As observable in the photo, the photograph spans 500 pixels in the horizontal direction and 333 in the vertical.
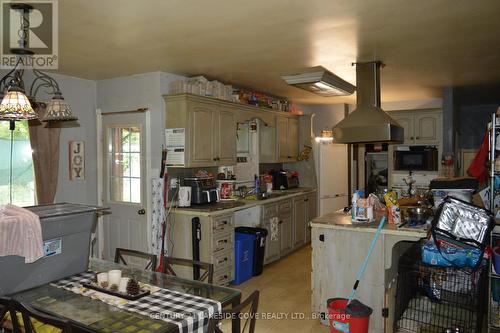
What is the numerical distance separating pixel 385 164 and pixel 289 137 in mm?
1879

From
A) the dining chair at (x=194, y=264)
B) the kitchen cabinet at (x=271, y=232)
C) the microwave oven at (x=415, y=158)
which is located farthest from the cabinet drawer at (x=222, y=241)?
the microwave oven at (x=415, y=158)

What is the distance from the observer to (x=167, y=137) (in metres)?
4.40

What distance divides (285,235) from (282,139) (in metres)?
1.59

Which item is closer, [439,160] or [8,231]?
[8,231]

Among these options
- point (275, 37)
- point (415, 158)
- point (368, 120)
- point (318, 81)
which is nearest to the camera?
point (275, 37)

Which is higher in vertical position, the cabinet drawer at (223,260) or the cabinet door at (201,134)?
the cabinet door at (201,134)

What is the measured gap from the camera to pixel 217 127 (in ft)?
15.6

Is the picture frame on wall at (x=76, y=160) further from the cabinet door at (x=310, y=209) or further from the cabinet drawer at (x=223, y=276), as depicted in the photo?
the cabinet door at (x=310, y=209)

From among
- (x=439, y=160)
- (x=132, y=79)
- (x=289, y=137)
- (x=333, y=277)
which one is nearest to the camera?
(x=333, y=277)

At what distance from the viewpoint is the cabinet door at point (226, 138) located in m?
4.79

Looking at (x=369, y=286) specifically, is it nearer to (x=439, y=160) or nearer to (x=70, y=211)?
(x=70, y=211)

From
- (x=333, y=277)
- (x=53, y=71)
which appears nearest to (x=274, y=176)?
(x=333, y=277)

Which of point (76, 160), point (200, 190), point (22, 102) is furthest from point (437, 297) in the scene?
point (76, 160)

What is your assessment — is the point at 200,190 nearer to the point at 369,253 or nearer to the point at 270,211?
the point at 270,211
